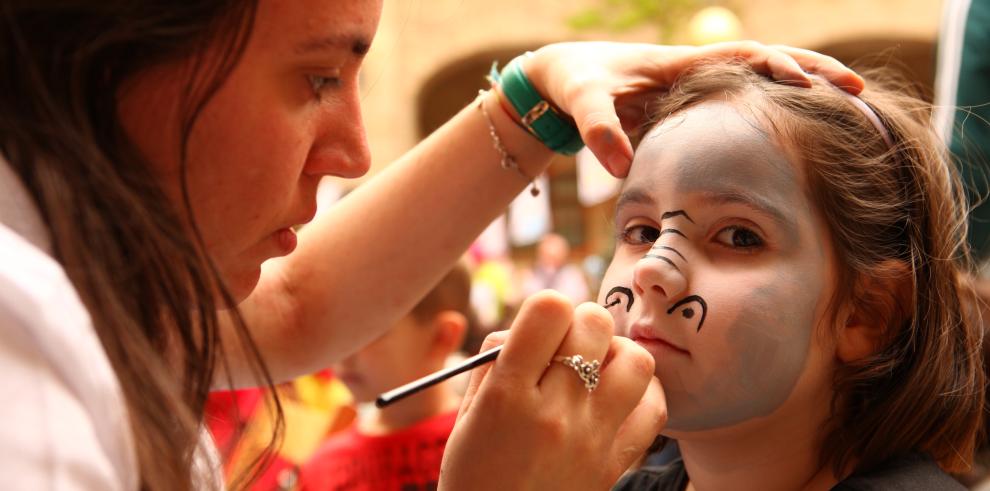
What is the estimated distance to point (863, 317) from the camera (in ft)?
3.37

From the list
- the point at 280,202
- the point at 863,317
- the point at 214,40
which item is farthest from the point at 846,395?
the point at 214,40

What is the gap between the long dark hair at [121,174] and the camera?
2.15 ft

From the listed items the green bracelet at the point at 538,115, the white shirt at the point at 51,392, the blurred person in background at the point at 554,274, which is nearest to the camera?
the white shirt at the point at 51,392

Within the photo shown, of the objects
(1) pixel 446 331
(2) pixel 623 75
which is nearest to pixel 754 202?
(2) pixel 623 75

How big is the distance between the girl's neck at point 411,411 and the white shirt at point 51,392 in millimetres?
1528

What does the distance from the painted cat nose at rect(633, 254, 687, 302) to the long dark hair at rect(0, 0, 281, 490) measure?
402mm

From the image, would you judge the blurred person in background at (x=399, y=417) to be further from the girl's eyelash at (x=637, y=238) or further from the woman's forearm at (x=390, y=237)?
the girl's eyelash at (x=637, y=238)

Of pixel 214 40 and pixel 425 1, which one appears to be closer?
pixel 214 40

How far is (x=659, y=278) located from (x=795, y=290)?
0.14 metres

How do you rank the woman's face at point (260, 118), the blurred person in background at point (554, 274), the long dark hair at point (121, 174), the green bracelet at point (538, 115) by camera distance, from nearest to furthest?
the long dark hair at point (121, 174) < the woman's face at point (260, 118) < the green bracelet at point (538, 115) < the blurred person in background at point (554, 274)

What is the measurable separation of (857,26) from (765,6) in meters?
0.84

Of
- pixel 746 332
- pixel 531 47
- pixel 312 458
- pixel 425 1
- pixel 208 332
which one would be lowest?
pixel 531 47

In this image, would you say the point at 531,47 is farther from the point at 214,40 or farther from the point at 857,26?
the point at 214,40

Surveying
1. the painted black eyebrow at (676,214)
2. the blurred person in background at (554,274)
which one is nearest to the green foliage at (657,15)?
the blurred person in background at (554,274)
